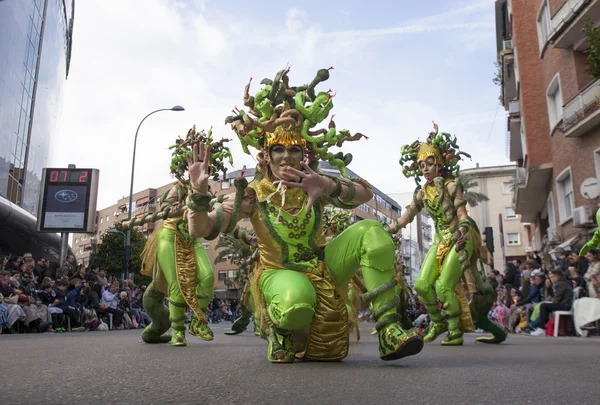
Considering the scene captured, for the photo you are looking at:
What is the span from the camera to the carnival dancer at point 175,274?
655cm

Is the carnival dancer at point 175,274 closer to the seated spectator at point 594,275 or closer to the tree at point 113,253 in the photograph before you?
the seated spectator at point 594,275

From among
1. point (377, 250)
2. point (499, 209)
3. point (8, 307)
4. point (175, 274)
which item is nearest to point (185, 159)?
point (175, 274)

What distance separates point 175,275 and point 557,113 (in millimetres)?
17360

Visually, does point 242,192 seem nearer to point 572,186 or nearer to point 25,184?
point 572,186

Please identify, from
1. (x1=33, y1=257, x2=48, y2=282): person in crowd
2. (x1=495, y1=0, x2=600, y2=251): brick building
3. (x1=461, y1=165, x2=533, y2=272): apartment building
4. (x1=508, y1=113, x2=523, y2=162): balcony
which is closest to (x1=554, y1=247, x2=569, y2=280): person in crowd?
(x1=495, y1=0, x2=600, y2=251): brick building

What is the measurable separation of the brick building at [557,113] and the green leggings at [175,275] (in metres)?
11.9

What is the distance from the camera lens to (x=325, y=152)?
13.4 feet

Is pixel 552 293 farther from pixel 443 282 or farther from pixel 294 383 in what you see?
pixel 294 383

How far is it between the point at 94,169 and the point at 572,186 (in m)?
15.7

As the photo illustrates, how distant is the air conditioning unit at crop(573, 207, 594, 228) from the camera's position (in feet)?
54.4

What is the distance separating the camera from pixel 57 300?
1315 cm

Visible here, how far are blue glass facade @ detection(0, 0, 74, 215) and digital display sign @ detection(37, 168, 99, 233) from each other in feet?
16.2

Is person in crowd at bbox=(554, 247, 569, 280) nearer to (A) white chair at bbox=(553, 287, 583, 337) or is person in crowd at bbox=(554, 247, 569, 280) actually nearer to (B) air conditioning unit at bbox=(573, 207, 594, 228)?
(A) white chair at bbox=(553, 287, 583, 337)

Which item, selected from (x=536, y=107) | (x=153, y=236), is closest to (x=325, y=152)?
(x=153, y=236)
